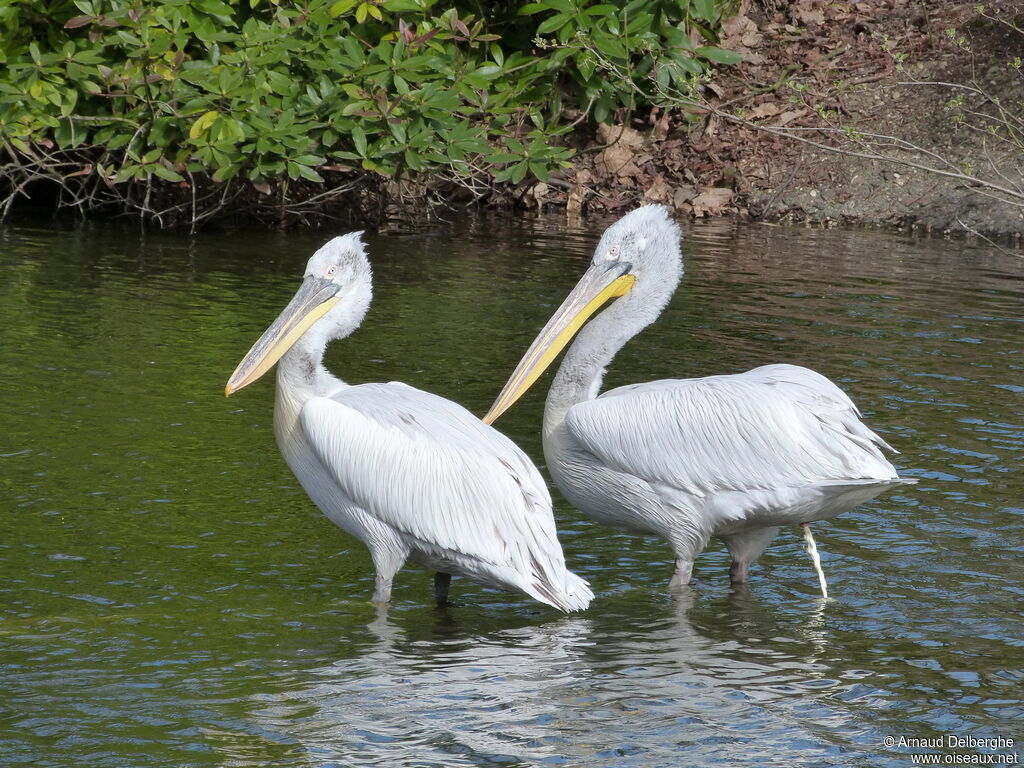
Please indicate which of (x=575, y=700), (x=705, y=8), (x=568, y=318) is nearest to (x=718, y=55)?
(x=705, y=8)

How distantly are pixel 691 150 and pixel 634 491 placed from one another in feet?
32.1

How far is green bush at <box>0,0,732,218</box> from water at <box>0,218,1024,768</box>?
2.06 m

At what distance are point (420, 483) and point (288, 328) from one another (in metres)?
0.84

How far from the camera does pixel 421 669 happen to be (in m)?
4.10

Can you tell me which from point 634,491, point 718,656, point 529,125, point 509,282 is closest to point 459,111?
point 509,282

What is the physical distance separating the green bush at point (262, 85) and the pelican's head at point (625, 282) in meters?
4.48

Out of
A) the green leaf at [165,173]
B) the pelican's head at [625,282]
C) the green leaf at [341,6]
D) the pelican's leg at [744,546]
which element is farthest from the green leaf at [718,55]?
the pelican's leg at [744,546]

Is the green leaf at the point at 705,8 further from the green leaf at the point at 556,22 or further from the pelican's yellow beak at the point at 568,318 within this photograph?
the pelican's yellow beak at the point at 568,318

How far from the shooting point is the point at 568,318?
213 inches

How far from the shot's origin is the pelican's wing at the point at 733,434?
458 cm

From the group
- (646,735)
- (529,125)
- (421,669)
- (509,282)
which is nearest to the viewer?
(646,735)

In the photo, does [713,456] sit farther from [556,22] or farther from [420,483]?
[556,22]

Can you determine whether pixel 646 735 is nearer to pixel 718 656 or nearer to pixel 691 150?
pixel 718 656

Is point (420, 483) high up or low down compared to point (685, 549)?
up
